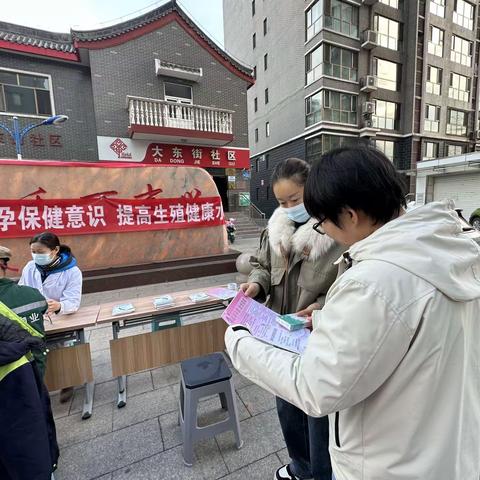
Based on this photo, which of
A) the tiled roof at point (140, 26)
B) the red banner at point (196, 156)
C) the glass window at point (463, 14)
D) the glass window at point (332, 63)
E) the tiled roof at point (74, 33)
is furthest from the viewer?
the glass window at point (463, 14)

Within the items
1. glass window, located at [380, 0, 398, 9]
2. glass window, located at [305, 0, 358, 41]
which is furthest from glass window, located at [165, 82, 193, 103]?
glass window, located at [380, 0, 398, 9]

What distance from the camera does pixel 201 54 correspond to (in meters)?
10.6

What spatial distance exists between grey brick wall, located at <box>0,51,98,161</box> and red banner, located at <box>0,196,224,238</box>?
560 cm

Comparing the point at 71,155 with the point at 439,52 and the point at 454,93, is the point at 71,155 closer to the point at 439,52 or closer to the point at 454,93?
the point at 439,52

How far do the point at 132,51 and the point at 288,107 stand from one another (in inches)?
362

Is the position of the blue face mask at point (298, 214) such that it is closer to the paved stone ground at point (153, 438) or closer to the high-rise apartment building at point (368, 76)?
the paved stone ground at point (153, 438)

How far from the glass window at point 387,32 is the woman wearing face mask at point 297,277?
58.2 ft

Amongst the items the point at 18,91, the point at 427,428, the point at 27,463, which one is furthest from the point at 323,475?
the point at 18,91

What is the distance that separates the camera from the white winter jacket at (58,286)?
7.52 feet

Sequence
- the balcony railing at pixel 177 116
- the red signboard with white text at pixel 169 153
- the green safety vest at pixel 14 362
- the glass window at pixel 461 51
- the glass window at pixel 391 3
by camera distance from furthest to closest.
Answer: the glass window at pixel 461 51
the glass window at pixel 391 3
the red signboard with white text at pixel 169 153
the balcony railing at pixel 177 116
the green safety vest at pixel 14 362

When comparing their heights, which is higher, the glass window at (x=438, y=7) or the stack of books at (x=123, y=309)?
the glass window at (x=438, y=7)

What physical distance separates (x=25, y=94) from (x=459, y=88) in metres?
22.2

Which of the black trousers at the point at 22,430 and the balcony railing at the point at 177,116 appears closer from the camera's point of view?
the black trousers at the point at 22,430

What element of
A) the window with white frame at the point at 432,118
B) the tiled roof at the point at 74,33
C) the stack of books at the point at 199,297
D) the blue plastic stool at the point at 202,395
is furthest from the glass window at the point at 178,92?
the window with white frame at the point at 432,118
